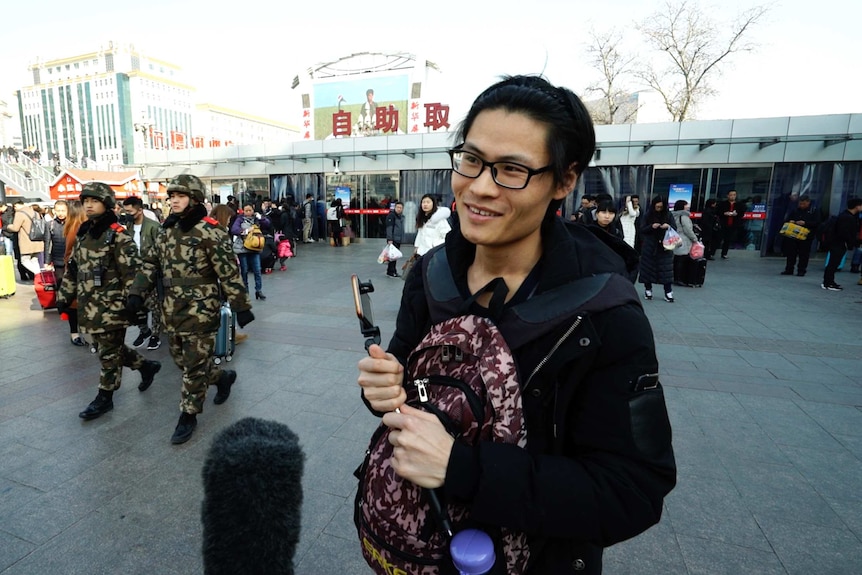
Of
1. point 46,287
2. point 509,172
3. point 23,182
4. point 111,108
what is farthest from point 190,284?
point 111,108

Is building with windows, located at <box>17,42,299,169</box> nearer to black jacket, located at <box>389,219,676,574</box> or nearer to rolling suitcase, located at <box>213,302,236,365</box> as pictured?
rolling suitcase, located at <box>213,302,236,365</box>

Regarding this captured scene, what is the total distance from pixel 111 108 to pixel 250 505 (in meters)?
129

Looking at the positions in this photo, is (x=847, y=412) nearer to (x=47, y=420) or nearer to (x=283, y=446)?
(x=283, y=446)

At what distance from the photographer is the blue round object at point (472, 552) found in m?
0.89

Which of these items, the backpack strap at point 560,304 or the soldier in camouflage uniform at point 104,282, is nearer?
the backpack strap at point 560,304

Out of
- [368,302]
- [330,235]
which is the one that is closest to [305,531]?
[368,302]

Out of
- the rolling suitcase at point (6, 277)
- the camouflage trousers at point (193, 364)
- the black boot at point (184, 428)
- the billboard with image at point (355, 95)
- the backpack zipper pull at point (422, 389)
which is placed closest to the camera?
the backpack zipper pull at point (422, 389)

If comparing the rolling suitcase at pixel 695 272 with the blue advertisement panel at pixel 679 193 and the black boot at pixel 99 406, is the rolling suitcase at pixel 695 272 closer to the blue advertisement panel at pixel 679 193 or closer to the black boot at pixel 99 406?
the blue advertisement panel at pixel 679 193

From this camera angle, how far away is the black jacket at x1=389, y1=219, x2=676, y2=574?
2.99 ft

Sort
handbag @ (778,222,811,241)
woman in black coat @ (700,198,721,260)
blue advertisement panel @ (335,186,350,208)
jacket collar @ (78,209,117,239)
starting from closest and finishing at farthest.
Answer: jacket collar @ (78,209,117,239) → handbag @ (778,222,811,241) → woman in black coat @ (700,198,721,260) → blue advertisement panel @ (335,186,350,208)

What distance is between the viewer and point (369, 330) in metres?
1.07

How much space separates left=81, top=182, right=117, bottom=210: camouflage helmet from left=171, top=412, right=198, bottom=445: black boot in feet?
6.79

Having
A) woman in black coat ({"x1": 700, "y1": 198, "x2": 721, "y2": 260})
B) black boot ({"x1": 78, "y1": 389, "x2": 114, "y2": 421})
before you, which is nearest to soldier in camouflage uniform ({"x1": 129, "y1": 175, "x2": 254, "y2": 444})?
black boot ({"x1": 78, "y1": 389, "x2": 114, "y2": 421})

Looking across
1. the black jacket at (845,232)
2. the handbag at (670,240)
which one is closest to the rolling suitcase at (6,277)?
the handbag at (670,240)
